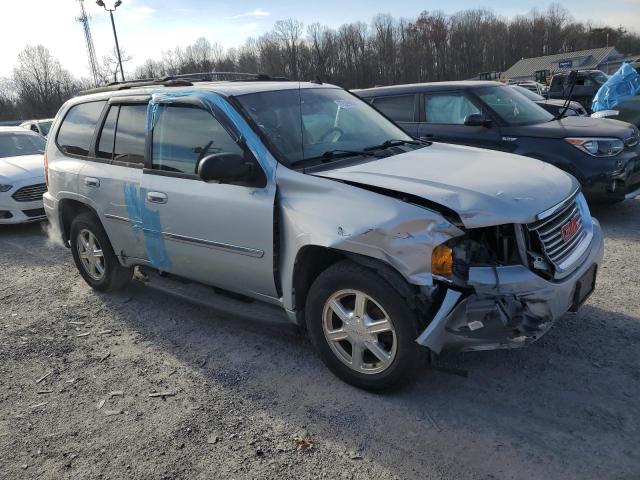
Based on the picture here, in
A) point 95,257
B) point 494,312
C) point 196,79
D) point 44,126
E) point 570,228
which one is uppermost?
point 196,79

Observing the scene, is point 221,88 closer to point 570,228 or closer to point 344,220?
point 344,220

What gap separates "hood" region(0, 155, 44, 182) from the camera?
8.30m

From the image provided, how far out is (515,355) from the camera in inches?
137

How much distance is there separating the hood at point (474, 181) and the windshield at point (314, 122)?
344mm

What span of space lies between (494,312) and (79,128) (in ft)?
13.9

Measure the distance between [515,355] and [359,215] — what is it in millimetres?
1531

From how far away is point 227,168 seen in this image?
3.20 metres

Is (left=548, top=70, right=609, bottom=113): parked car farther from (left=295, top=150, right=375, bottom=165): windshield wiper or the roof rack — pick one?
(left=295, top=150, right=375, bottom=165): windshield wiper

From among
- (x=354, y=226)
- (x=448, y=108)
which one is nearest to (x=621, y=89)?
(x=448, y=108)

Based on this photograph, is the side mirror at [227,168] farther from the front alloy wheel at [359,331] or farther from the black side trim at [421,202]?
the front alloy wheel at [359,331]

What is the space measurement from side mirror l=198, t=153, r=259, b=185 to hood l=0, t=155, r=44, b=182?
6.46 meters

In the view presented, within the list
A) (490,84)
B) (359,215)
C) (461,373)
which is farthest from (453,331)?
(490,84)

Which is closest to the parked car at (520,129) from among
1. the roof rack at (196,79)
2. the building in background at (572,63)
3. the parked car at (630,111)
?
the roof rack at (196,79)

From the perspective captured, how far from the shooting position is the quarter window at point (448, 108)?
23.6 ft
